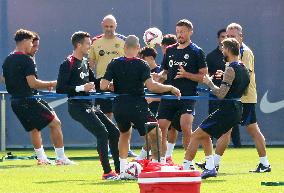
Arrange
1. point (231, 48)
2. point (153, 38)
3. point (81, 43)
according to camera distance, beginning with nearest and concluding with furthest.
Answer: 1. point (231, 48)
2. point (81, 43)
3. point (153, 38)

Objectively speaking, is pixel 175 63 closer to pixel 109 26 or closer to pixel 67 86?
pixel 67 86

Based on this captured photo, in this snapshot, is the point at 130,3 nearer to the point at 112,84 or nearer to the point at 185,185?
the point at 112,84

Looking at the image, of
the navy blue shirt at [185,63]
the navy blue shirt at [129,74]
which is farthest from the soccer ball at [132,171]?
the navy blue shirt at [185,63]

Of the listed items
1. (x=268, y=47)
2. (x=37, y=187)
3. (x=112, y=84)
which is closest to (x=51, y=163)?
(x=112, y=84)

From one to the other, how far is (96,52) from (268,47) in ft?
19.3

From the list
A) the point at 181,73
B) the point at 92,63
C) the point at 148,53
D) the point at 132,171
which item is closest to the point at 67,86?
the point at 132,171

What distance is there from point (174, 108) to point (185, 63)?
0.79 m

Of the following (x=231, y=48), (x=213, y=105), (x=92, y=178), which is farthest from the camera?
(x=213, y=105)

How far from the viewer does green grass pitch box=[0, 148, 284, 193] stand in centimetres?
1367

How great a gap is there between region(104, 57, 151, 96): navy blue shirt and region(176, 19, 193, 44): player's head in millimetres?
1479

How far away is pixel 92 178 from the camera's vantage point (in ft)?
51.8

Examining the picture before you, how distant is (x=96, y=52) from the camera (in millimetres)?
21281

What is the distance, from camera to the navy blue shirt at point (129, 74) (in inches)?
603

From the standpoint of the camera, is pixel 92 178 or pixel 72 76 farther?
pixel 72 76
